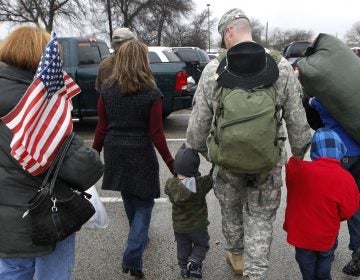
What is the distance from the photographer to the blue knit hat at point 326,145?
2.65 m

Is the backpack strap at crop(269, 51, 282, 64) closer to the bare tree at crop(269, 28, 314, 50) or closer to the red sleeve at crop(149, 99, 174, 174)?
the red sleeve at crop(149, 99, 174, 174)

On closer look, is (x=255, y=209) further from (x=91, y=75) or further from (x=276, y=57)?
(x=91, y=75)

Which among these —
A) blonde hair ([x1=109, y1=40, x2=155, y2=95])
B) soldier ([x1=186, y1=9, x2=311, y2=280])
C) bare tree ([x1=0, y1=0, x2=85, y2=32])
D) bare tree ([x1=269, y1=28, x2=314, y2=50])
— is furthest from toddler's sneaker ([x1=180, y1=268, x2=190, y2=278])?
bare tree ([x1=269, y1=28, x2=314, y2=50])

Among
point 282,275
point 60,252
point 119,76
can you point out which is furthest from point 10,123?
point 282,275

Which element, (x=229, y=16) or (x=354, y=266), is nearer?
(x=229, y=16)

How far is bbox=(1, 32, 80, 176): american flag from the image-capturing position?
6.35 feet

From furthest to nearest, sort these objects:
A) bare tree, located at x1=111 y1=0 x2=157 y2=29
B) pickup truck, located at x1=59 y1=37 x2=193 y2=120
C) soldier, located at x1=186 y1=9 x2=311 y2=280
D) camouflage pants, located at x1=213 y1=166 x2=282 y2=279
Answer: bare tree, located at x1=111 y1=0 x2=157 y2=29 → pickup truck, located at x1=59 y1=37 x2=193 y2=120 → camouflage pants, located at x1=213 y1=166 x2=282 y2=279 → soldier, located at x1=186 y1=9 x2=311 y2=280

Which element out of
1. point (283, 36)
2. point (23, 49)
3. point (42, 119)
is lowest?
point (283, 36)

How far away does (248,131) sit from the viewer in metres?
2.38

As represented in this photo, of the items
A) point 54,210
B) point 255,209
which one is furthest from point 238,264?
point 54,210

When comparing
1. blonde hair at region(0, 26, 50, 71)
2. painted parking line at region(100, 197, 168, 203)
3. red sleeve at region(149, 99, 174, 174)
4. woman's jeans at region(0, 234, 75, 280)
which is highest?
blonde hair at region(0, 26, 50, 71)

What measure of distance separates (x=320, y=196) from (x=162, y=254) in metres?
1.62

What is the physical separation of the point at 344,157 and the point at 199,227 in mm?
1141

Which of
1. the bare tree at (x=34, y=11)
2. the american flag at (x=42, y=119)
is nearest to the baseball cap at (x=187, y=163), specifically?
the american flag at (x=42, y=119)
